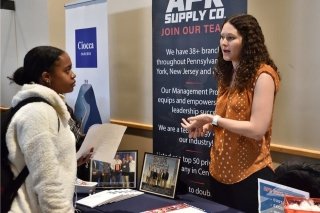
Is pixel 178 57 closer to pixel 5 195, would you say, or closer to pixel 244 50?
pixel 244 50

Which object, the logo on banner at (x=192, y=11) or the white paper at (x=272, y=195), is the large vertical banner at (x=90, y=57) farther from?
the white paper at (x=272, y=195)

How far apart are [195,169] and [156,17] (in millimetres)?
1040

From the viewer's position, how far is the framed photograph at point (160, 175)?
2.17m

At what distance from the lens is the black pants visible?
1.67 metres

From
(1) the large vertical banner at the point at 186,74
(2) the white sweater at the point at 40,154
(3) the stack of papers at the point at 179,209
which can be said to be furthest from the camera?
(1) the large vertical banner at the point at 186,74

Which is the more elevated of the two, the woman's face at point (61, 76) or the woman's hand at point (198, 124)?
the woman's face at point (61, 76)

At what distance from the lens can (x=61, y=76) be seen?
60.4 inches

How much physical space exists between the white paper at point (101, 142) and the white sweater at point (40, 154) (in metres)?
0.56

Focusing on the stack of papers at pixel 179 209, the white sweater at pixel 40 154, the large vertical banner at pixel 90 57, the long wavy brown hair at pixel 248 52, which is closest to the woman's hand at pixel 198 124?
the long wavy brown hair at pixel 248 52

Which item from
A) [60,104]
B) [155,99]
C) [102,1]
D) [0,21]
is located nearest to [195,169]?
[155,99]

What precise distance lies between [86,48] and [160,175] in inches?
51.7

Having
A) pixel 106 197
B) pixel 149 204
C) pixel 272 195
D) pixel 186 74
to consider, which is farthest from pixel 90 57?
pixel 272 195

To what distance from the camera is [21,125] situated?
1.31m

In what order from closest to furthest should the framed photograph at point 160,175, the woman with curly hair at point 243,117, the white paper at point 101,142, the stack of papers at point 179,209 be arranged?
1. the woman with curly hair at point 243,117
2. the stack of papers at point 179,209
3. the white paper at point 101,142
4. the framed photograph at point 160,175
